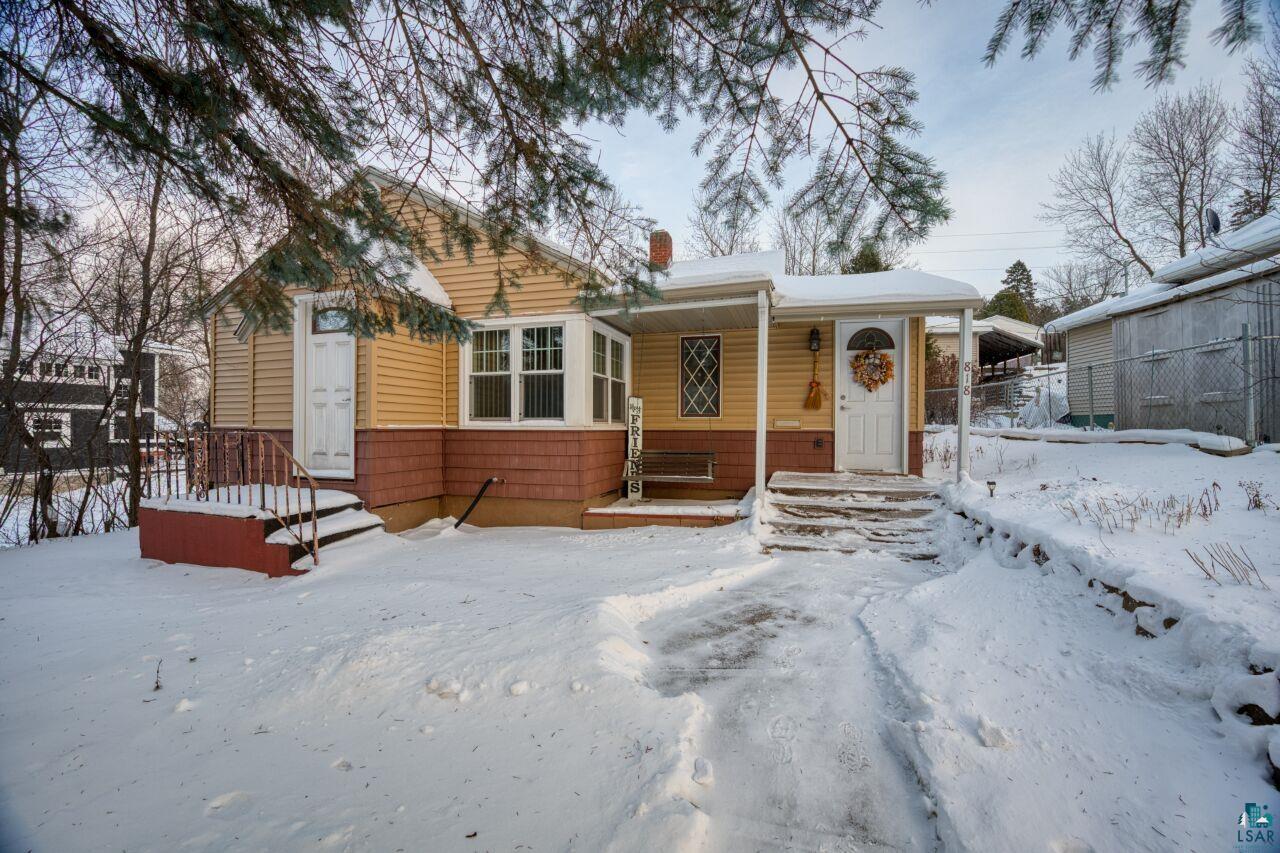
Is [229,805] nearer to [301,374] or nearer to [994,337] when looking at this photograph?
[301,374]

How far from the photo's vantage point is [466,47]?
2.83 metres

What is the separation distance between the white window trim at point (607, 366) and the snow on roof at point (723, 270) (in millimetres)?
1218

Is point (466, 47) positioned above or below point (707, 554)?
above

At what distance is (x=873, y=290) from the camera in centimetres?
712

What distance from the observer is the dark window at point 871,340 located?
7.96 metres

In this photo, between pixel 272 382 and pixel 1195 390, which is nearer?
pixel 272 382

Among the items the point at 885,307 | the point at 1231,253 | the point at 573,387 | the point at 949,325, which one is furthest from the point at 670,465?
the point at 949,325

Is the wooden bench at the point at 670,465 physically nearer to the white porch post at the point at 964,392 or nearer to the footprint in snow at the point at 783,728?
→ the white porch post at the point at 964,392

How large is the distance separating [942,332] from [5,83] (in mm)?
22577

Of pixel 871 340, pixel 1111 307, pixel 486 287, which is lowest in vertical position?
pixel 871 340

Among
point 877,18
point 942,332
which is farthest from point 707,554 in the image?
point 942,332

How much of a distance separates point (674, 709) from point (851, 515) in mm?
4508

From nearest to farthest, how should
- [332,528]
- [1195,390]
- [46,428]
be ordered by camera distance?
[332,528], [46,428], [1195,390]

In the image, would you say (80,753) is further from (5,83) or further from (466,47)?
(466,47)
